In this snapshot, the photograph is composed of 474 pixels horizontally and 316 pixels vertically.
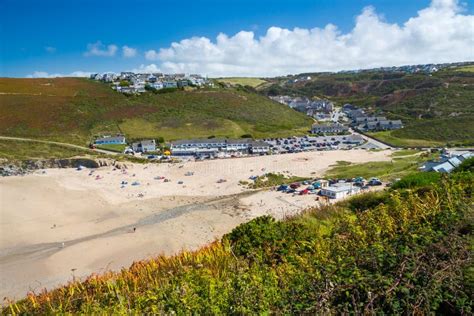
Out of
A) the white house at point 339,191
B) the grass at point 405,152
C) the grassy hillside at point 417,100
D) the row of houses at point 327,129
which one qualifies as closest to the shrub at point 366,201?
the white house at point 339,191

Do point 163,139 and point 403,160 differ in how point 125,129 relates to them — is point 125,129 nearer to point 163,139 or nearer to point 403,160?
point 163,139

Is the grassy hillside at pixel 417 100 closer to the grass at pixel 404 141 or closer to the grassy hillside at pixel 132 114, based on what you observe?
the grass at pixel 404 141

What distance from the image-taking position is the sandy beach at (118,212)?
65.8 ft

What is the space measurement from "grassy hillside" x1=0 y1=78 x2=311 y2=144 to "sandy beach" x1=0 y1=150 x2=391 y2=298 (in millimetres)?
21288

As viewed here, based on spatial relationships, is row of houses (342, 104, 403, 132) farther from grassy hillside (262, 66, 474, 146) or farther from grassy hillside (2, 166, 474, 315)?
grassy hillside (2, 166, 474, 315)

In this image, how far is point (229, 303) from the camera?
195 inches

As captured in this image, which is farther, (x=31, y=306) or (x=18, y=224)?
(x=18, y=224)

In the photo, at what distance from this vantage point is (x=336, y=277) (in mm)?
4871

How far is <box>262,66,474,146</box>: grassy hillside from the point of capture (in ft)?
215

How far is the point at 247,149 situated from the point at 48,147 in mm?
29991

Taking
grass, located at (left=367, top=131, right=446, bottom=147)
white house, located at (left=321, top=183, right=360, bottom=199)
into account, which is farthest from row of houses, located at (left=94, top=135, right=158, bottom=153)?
grass, located at (left=367, top=131, right=446, bottom=147)

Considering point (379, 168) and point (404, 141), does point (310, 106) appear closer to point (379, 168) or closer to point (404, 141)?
point (404, 141)

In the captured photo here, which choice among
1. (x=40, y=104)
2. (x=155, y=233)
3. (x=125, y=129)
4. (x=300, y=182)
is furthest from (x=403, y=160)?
(x=40, y=104)

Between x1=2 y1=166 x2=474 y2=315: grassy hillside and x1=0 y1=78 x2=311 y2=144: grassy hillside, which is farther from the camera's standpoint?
x1=0 y1=78 x2=311 y2=144: grassy hillside
